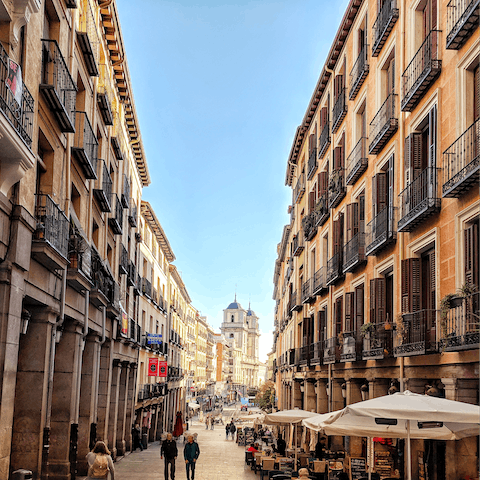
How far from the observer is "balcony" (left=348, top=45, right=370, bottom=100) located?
22.1m

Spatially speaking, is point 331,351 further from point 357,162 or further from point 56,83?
point 56,83

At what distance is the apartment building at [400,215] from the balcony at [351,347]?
0.18 feet

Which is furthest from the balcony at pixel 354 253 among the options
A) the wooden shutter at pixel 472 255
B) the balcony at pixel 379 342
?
the wooden shutter at pixel 472 255

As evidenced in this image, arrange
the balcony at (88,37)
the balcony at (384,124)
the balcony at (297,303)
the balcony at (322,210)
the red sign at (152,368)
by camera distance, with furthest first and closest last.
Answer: the red sign at (152,368) → the balcony at (297,303) → the balcony at (322,210) → the balcony at (384,124) → the balcony at (88,37)

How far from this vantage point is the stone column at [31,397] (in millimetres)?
13078

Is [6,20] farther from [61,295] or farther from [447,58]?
[447,58]

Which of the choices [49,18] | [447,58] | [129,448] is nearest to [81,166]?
[49,18]

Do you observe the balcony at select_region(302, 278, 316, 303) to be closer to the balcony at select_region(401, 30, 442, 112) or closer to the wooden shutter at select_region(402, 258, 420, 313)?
the wooden shutter at select_region(402, 258, 420, 313)

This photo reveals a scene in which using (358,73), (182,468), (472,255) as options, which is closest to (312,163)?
(358,73)

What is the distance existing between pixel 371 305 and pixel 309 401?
12.8 meters

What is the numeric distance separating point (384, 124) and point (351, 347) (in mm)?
7031

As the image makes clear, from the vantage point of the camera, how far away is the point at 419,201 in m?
15.4

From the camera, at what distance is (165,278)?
2098 inches

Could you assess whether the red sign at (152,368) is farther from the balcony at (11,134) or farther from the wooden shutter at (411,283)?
the balcony at (11,134)
